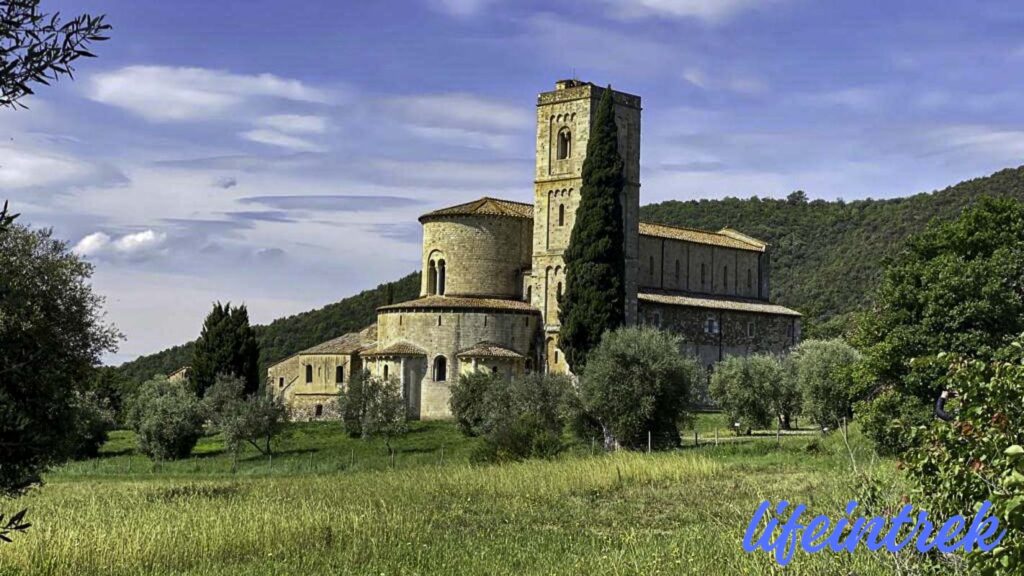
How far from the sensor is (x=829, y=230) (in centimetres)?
11362

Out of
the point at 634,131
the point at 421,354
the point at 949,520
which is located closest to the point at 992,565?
the point at 949,520

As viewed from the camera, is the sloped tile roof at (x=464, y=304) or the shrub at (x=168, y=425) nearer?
the shrub at (x=168, y=425)

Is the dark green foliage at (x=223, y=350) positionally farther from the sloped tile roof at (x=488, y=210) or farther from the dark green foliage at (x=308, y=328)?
the dark green foliage at (x=308, y=328)

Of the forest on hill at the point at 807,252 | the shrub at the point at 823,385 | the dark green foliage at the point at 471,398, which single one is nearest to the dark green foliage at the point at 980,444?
the shrub at the point at 823,385

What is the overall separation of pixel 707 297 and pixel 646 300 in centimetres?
751

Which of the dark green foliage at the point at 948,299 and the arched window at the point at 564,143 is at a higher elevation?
the arched window at the point at 564,143

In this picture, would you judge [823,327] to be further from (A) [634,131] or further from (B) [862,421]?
(B) [862,421]

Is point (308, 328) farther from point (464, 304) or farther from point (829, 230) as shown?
point (829, 230)

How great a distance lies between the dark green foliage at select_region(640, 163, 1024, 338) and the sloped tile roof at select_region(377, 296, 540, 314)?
26.8 m

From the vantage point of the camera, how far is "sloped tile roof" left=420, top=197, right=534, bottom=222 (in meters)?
59.5

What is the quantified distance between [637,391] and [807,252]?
75.7m

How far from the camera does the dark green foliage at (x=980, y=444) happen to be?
6.44 meters

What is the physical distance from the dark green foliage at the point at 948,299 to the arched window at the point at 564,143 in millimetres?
29813

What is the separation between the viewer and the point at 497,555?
1527 centimetres
